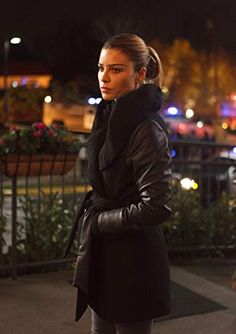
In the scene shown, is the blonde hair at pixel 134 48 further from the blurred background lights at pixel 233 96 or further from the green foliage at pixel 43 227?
the blurred background lights at pixel 233 96

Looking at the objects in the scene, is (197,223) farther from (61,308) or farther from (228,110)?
(228,110)

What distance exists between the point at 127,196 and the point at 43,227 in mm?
3255

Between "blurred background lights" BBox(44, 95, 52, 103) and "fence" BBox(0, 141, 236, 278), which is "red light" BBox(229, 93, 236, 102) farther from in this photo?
"fence" BBox(0, 141, 236, 278)

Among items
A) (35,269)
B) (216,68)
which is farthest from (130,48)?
(216,68)

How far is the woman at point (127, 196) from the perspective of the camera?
2.48 meters

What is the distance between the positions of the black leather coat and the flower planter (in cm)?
265

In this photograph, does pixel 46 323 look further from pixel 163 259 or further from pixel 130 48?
pixel 130 48

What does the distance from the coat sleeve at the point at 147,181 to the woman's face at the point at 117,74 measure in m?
0.21

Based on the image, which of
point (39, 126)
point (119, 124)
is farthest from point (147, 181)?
point (39, 126)

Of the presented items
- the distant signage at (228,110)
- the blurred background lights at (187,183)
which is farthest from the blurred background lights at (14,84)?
the blurred background lights at (187,183)

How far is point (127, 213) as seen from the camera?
249 centimetres

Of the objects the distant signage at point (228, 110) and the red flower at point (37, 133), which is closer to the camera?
A: the red flower at point (37, 133)

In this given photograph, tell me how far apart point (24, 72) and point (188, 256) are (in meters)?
50.0

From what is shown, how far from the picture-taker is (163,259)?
2.67 metres
